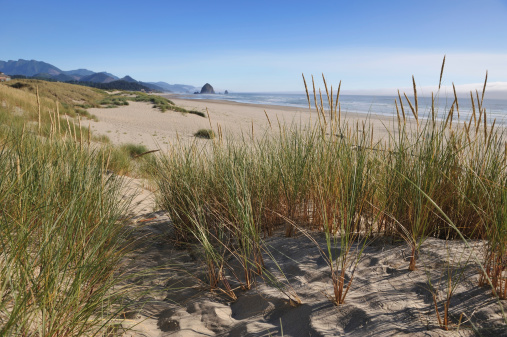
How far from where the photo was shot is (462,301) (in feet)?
4.80

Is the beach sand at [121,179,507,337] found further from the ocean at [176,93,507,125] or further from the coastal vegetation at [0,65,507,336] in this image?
the ocean at [176,93,507,125]

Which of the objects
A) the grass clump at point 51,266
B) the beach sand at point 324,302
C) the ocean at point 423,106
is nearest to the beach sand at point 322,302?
the beach sand at point 324,302

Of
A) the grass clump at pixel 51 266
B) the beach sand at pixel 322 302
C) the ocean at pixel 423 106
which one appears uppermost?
the ocean at pixel 423 106

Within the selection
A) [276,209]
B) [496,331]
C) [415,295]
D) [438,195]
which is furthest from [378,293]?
[276,209]

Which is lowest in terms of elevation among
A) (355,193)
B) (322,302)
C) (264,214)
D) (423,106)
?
(322,302)

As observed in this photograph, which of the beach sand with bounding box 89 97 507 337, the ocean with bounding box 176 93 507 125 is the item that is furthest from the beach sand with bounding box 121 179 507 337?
the ocean with bounding box 176 93 507 125

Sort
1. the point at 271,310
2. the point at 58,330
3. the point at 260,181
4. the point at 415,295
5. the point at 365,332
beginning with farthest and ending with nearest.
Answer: the point at 260,181
the point at 271,310
the point at 415,295
the point at 365,332
the point at 58,330

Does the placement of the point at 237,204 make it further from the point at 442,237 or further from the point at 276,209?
the point at 442,237

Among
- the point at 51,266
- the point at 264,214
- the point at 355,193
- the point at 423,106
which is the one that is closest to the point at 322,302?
the point at 355,193

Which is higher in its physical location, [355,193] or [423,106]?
[423,106]

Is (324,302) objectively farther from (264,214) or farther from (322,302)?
(264,214)

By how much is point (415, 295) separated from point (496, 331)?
317 millimetres

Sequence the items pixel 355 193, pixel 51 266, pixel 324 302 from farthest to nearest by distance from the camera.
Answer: pixel 355 193 → pixel 324 302 → pixel 51 266

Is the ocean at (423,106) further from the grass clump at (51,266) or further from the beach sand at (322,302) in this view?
the grass clump at (51,266)
